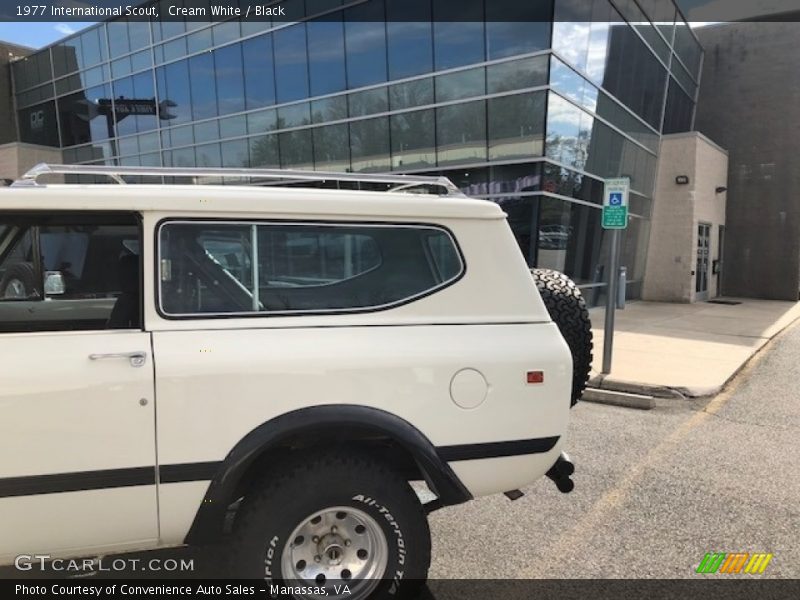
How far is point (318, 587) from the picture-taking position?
7.93ft

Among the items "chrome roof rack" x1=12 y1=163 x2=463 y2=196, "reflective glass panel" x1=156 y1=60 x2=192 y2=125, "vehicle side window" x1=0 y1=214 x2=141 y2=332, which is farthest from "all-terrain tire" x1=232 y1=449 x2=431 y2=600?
"reflective glass panel" x1=156 y1=60 x2=192 y2=125

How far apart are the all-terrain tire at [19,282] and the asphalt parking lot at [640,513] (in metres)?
1.49

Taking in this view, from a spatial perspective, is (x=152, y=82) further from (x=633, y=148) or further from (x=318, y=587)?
(x=318, y=587)

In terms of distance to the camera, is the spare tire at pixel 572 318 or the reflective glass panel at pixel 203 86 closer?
the spare tire at pixel 572 318

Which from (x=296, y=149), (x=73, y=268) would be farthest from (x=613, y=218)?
(x=296, y=149)

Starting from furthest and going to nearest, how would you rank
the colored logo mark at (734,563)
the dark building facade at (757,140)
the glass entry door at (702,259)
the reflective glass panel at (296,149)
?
the dark building facade at (757,140) → the glass entry door at (702,259) → the reflective glass panel at (296,149) → the colored logo mark at (734,563)

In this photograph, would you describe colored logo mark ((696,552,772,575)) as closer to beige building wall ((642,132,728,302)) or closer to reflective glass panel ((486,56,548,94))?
reflective glass panel ((486,56,548,94))

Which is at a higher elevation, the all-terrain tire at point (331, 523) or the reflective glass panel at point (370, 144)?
the reflective glass panel at point (370, 144)

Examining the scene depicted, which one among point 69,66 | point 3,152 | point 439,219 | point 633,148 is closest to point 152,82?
point 69,66

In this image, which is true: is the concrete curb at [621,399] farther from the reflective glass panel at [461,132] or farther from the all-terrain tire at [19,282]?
the reflective glass panel at [461,132]

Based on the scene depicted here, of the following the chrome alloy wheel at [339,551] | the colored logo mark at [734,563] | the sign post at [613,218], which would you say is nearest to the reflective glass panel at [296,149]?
the sign post at [613,218]

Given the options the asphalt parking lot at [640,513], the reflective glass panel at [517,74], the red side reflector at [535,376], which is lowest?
the asphalt parking lot at [640,513]

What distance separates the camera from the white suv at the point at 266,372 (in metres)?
2.17

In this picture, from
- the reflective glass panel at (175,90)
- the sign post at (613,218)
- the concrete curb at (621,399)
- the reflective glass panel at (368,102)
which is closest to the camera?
the concrete curb at (621,399)
